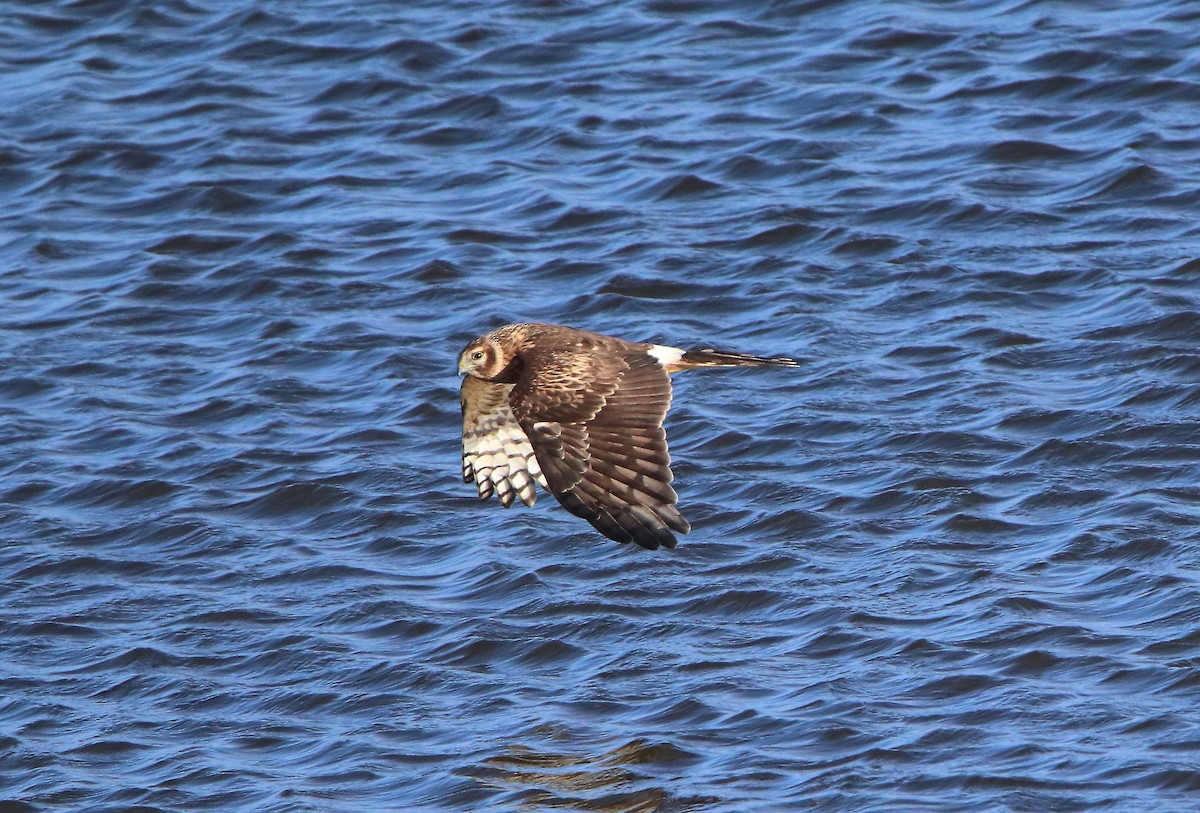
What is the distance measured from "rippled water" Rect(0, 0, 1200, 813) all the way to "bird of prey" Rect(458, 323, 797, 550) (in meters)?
0.93

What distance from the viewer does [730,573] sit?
28.7 ft

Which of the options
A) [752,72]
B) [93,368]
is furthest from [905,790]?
[752,72]

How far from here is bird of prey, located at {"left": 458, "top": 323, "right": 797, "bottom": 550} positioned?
6.79 metres

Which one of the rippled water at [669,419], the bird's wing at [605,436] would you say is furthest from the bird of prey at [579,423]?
the rippled water at [669,419]

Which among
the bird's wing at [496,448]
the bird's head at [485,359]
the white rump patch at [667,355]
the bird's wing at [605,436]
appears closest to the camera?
the bird's wing at [605,436]

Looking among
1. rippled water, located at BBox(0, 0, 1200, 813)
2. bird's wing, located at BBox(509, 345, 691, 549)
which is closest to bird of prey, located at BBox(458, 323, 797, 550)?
bird's wing, located at BBox(509, 345, 691, 549)

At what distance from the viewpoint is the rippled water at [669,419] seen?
295 inches

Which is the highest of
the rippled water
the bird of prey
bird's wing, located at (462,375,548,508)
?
the bird of prey

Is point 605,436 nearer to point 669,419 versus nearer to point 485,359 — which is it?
point 485,359

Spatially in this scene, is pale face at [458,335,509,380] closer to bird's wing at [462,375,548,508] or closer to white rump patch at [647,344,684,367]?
bird's wing at [462,375,548,508]

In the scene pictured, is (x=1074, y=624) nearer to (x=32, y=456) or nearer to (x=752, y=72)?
(x=32, y=456)

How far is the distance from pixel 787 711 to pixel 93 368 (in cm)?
545

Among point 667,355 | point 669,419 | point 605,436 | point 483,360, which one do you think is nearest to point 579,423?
point 605,436

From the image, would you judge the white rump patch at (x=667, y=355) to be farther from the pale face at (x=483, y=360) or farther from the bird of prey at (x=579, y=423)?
the pale face at (x=483, y=360)
